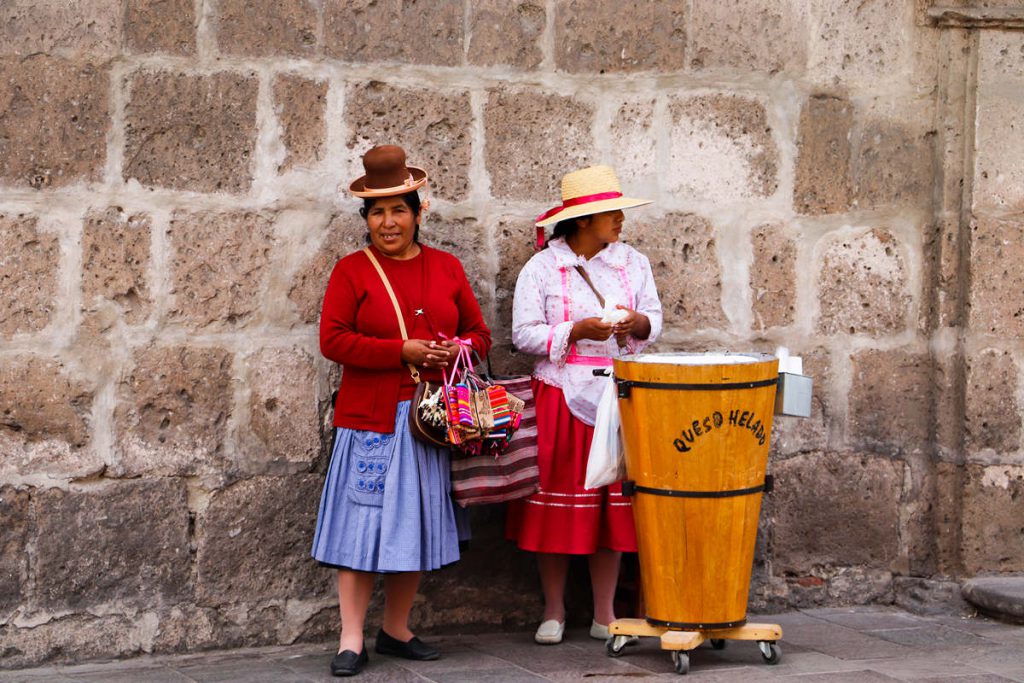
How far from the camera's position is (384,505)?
184 inches

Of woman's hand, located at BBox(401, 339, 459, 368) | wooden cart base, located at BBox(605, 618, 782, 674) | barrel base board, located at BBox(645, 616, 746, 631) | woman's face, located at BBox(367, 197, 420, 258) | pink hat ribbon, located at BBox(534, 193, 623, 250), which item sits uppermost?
pink hat ribbon, located at BBox(534, 193, 623, 250)

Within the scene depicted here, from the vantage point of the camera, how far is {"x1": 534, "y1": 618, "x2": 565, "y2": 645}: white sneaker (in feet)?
17.0

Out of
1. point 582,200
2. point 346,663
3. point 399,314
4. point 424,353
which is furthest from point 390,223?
point 346,663

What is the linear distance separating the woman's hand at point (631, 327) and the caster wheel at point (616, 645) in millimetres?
1071

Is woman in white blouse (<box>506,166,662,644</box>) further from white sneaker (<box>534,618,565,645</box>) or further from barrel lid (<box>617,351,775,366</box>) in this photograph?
barrel lid (<box>617,351,775,366</box>)

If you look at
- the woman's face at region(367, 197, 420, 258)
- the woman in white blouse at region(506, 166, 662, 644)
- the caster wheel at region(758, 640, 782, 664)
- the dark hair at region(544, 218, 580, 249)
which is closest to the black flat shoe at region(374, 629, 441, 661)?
the woman in white blouse at region(506, 166, 662, 644)

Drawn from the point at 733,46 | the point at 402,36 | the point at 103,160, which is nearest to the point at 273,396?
the point at 103,160

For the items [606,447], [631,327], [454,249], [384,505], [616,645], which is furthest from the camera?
[454,249]

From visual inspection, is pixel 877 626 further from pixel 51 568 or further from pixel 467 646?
pixel 51 568

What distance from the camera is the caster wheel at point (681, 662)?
4633 mm

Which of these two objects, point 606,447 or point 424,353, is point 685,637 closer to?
point 606,447

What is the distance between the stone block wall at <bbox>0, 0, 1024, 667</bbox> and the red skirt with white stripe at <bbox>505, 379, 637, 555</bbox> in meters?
0.36

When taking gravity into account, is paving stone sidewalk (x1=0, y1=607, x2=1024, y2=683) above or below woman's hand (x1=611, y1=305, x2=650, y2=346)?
below

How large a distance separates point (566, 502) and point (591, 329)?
2.13ft
